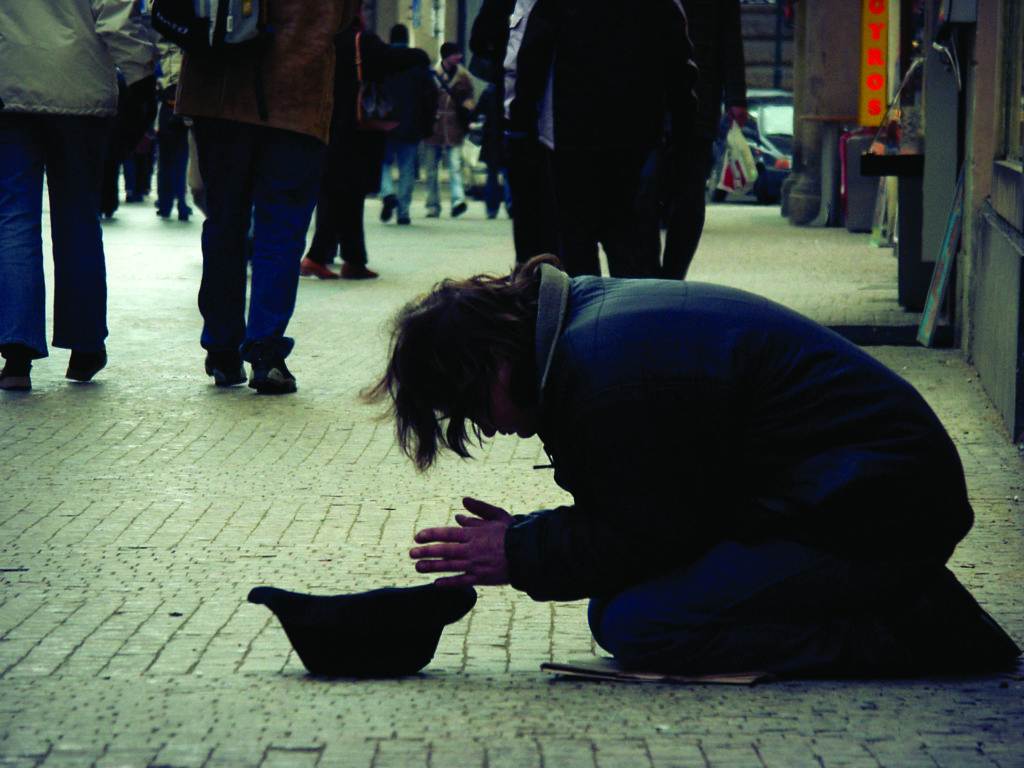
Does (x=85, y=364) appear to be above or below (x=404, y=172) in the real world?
below

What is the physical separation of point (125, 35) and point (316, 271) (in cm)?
556

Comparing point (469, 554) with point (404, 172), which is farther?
point (404, 172)

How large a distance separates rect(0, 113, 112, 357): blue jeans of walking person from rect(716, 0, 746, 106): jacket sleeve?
9.30 ft

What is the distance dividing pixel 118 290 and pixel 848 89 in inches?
401

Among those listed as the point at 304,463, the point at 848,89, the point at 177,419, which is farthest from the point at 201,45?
the point at 848,89

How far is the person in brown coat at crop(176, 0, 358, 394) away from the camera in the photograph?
24.9 feet

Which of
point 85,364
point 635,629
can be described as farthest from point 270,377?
point 635,629

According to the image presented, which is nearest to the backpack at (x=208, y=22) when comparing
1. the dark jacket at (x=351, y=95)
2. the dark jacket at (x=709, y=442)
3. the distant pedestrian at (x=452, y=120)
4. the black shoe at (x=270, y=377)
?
the black shoe at (x=270, y=377)

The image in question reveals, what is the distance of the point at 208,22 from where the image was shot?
7410 mm

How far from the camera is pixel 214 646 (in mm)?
4066

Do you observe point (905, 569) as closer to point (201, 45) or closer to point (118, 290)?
point (201, 45)

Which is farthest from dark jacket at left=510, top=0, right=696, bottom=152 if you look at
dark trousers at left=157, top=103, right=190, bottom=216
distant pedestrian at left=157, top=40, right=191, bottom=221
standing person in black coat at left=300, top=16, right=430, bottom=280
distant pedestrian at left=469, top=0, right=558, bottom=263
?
dark trousers at left=157, top=103, right=190, bottom=216

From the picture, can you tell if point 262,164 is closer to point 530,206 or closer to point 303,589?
point 530,206

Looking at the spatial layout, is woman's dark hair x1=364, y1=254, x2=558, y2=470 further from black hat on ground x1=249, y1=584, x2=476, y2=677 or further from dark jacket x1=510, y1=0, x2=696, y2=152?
→ dark jacket x1=510, y1=0, x2=696, y2=152
